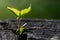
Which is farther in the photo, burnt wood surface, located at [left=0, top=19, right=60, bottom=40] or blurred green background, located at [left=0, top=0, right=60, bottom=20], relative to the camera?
blurred green background, located at [left=0, top=0, right=60, bottom=20]

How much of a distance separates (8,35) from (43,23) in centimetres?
25

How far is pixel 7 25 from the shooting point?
1010 millimetres

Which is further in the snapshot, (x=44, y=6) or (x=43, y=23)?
(x=44, y=6)

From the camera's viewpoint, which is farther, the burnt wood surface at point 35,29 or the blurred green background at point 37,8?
the blurred green background at point 37,8

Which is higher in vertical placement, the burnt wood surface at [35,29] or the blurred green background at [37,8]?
the blurred green background at [37,8]

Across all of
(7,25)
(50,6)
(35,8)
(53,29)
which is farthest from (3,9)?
(53,29)

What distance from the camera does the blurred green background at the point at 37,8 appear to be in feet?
6.06

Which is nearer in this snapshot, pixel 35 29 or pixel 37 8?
pixel 35 29

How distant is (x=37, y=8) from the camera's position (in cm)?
189

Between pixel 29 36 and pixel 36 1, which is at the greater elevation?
pixel 36 1

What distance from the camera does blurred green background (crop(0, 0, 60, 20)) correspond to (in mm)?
1846

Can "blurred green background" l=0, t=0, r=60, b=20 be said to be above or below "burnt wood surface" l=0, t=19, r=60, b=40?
above

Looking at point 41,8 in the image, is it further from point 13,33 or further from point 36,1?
point 13,33

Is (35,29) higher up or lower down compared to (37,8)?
lower down
